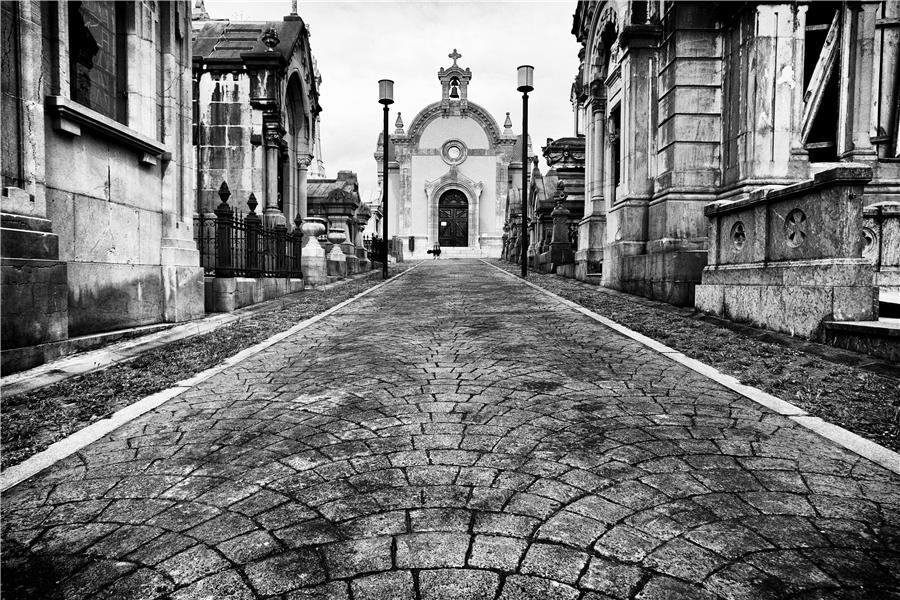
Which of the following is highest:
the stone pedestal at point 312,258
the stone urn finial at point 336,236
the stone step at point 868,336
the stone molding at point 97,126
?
the stone molding at point 97,126

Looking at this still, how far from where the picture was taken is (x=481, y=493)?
251cm

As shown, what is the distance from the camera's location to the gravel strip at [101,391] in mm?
3447

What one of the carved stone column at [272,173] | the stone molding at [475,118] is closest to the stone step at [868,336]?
the carved stone column at [272,173]

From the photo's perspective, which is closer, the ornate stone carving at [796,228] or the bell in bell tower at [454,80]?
the ornate stone carving at [796,228]

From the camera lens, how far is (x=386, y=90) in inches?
741

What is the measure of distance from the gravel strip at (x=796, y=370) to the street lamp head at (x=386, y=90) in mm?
13674

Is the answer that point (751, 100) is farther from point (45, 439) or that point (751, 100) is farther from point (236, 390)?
point (45, 439)

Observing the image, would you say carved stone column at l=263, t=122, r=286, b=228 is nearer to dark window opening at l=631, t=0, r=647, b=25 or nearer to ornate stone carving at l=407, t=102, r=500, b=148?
dark window opening at l=631, t=0, r=647, b=25

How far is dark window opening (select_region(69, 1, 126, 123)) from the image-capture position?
262 inches

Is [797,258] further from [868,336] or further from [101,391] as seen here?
[101,391]

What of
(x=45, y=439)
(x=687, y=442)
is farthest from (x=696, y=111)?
(x=45, y=439)

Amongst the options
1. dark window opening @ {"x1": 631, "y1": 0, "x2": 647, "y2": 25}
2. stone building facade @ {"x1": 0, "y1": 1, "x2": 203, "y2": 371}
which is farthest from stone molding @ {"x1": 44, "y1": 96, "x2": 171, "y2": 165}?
dark window opening @ {"x1": 631, "y1": 0, "x2": 647, "y2": 25}

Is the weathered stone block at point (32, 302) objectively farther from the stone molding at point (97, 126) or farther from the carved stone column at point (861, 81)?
the carved stone column at point (861, 81)

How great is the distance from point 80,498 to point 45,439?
1.14m
